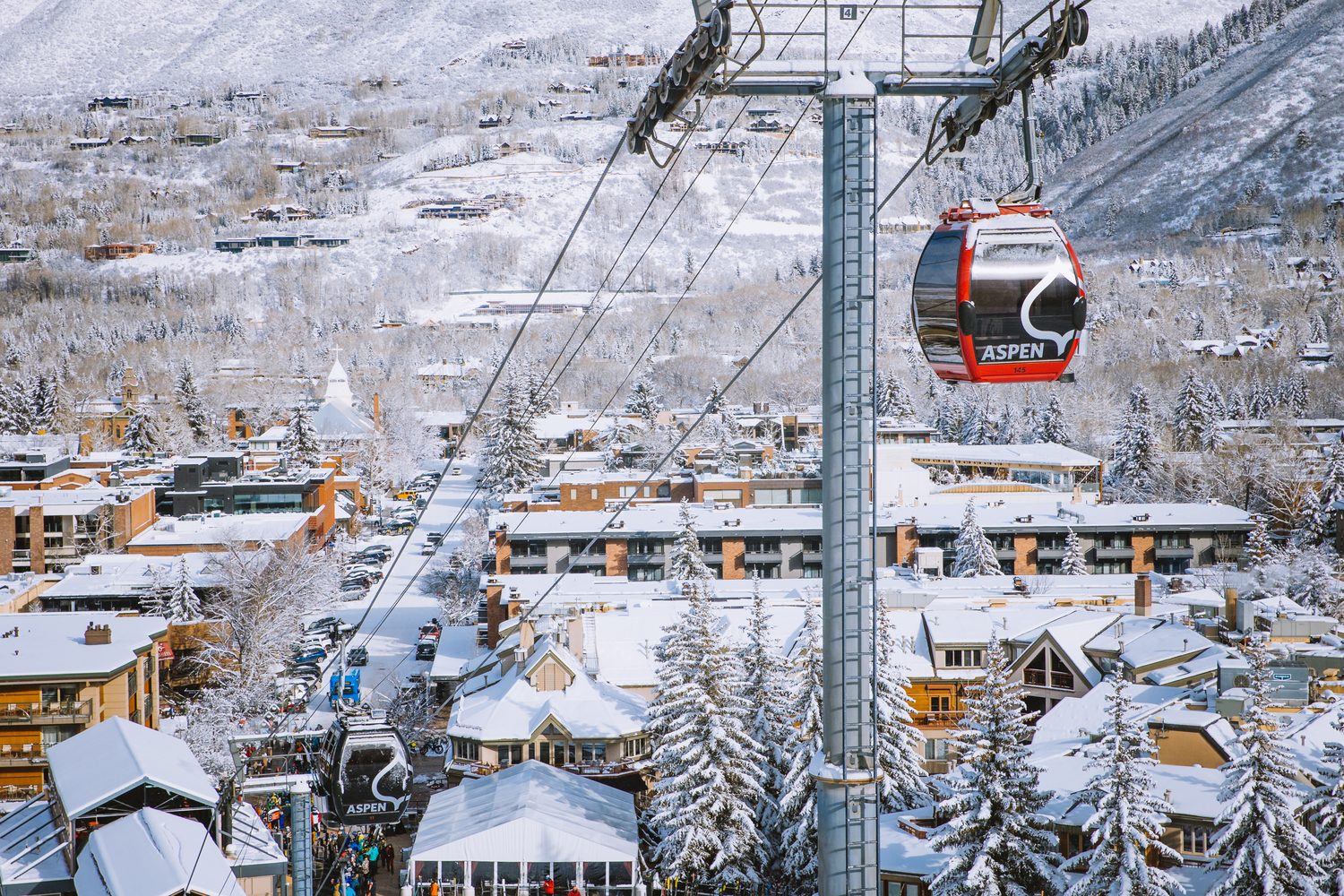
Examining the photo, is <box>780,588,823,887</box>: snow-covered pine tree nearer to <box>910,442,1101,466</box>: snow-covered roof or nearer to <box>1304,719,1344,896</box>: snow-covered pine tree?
<box>1304,719,1344,896</box>: snow-covered pine tree

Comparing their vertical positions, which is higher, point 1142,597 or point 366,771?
point 366,771

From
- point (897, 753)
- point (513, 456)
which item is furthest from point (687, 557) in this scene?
point (513, 456)

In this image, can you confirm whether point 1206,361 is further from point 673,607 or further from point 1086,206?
point 1086,206

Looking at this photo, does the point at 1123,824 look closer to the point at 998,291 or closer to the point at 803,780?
the point at 803,780

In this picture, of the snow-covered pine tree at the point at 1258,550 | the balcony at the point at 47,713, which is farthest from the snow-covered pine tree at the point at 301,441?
the snow-covered pine tree at the point at 1258,550

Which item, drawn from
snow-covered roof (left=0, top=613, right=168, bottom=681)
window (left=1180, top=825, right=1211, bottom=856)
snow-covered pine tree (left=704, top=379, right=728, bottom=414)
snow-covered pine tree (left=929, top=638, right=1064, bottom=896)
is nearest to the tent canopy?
snow-covered pine tree (left=929, top=638, right=1064, bottom=896)

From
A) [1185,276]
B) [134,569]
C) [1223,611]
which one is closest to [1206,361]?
[1185,276]
